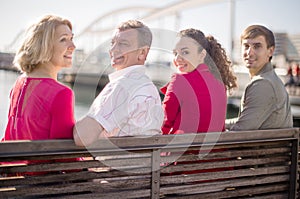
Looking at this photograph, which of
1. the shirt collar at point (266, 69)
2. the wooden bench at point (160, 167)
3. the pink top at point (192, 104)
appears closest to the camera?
the wooden bench at point (160, 167)

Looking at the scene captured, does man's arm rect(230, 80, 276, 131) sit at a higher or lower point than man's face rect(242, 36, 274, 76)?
lower

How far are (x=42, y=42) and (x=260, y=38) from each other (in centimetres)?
166

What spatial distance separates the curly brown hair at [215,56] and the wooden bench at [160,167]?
0.47m

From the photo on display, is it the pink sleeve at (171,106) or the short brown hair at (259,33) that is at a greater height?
the short brown hair at (259,33)

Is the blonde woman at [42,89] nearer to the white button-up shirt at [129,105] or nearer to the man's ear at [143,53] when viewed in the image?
the white button-up shirt at [129,105]

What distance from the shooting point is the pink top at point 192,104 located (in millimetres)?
2617

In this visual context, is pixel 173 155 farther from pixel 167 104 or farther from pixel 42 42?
pixel 42 42

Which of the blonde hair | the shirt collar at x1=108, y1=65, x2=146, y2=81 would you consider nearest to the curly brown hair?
the shirt collar at x1=108, y1=65, x2=146, y2=81

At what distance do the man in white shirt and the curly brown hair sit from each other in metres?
0.48

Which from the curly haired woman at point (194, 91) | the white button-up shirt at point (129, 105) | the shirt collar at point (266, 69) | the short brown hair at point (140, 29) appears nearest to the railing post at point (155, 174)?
the white button-up shirt at point (129, 105)

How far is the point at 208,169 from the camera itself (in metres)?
2.62

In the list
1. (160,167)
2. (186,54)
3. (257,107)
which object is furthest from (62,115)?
(257,107)

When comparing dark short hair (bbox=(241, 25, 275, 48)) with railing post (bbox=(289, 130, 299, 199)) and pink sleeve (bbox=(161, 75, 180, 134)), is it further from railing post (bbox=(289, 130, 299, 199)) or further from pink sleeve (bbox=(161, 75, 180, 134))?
pink sleeve (bbox=(161, 75, 180, 134))

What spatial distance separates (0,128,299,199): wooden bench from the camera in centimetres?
209
